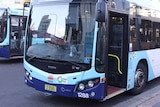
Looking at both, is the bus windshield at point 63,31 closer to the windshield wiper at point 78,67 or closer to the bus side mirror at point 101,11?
the windshield wiper at point 78,67

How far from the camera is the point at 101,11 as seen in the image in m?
5.54

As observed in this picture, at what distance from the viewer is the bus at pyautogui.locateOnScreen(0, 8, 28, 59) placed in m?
14.4

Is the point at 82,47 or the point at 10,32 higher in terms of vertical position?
the point at 10,32

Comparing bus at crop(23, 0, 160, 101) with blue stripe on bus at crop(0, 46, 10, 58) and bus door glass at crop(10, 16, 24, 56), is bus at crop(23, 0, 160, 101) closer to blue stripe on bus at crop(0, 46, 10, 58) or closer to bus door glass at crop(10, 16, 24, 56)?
blue stripe on bus at crop(0, 46, 10, 58)

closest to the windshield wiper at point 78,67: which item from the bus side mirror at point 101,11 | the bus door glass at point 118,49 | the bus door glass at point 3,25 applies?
the bus side mirror at point 101,11

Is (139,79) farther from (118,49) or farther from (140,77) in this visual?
(118,49)

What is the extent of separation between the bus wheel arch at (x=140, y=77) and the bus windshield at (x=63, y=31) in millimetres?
2245

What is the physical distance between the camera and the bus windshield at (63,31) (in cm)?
589

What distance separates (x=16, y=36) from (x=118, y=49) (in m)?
8.84

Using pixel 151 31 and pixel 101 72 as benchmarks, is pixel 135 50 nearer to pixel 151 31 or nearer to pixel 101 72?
pixel 151 31

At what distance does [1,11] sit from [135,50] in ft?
30.5

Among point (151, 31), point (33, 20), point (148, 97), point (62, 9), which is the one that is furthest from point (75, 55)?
point (151, 31)

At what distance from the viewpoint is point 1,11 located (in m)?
14.7

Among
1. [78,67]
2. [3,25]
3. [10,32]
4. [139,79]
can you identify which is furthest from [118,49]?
[3,25]
